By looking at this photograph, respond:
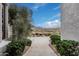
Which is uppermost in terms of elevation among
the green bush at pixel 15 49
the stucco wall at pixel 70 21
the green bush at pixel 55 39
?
the stucco wall at pixel 70 21

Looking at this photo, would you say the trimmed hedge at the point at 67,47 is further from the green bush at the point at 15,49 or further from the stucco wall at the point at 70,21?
the green bush at the point at 15,49

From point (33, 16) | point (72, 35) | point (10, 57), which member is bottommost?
point (10, 57)

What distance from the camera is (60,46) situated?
6.98 meters

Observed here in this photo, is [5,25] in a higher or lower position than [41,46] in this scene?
higher

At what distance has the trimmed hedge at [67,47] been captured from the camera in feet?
21.8

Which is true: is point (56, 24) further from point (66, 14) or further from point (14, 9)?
point (14, 9)

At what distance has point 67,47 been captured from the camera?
22.0ft

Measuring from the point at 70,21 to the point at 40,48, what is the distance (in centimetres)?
112

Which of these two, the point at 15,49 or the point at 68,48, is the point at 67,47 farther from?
the point at 15,49

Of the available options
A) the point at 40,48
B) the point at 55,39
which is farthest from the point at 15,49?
the point at 55,39

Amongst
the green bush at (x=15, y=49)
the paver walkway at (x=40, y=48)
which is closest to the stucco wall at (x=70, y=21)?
the paver walkway at (x=40, y=48)

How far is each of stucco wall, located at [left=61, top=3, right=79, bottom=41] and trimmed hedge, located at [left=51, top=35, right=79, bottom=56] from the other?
19 centimetres

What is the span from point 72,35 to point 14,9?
1.77m

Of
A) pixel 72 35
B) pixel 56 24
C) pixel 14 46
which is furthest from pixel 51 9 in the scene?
pixel 14 46
